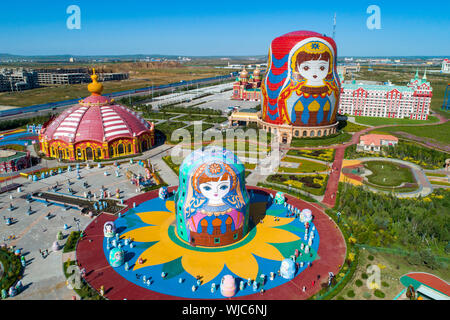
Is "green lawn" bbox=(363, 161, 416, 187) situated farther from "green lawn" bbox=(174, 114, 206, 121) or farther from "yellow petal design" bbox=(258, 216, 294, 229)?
"green lawn" bbox=(174, 114, 206, 121)

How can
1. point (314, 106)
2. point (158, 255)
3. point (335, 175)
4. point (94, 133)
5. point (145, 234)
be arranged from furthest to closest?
point (314, 106) < point (94, 133) < point (335, 175) < point (145, 234) < point (158, 255)

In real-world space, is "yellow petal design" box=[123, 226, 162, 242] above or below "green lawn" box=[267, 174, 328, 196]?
below

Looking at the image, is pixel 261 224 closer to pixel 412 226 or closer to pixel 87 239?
pixel 412 226

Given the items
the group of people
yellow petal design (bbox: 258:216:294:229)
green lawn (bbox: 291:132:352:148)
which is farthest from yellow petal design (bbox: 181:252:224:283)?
green lawn (bbox: 291:132:352:148)

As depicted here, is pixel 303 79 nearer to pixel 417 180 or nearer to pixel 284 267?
pixel 417 180

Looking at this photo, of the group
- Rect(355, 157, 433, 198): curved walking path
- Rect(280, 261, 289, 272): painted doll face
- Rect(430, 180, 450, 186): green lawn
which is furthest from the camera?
Rect(430, 180, 450, 186): green lawn

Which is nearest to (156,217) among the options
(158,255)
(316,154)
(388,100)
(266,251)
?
(158,255)

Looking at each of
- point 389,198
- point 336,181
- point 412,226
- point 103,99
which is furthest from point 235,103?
point 412,226
